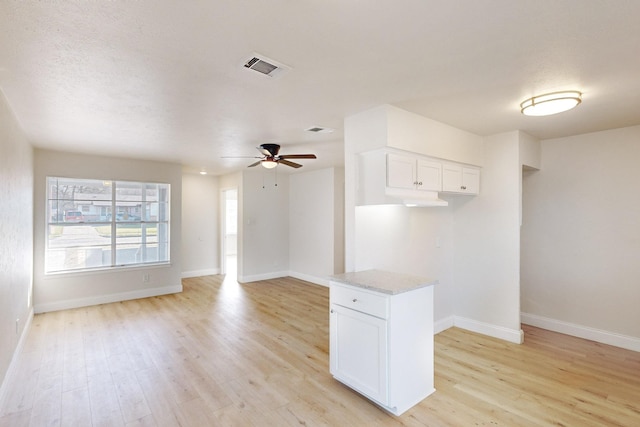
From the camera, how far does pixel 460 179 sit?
374 cm

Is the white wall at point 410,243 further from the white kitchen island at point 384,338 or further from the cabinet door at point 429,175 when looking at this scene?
the white kitchen island at point 384,338

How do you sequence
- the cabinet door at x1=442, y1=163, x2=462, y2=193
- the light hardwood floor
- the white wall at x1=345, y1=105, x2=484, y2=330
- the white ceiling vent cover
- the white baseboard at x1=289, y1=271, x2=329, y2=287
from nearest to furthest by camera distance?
the white ceiling vent cover, the light hardwood floor, the white wall at x1=345, y1=105, x2=484, y2=330, the cabinet door at x1=442, y1=163, x2=462, y2=193, the white baseboard at x1=289, y1=271, x2=329, y2=287

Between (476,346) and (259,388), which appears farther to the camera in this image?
(476,346)

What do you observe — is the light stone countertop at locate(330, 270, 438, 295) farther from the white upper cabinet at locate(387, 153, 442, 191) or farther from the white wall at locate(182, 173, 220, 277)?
the white wall at locate(182, 173, 220, 277)

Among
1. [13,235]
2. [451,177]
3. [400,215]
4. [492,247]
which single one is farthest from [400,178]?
[13,235]

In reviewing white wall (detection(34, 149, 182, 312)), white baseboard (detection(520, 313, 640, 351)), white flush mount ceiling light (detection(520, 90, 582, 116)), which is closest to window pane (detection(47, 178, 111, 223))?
white wall (detection(34, 149, 182, 312))

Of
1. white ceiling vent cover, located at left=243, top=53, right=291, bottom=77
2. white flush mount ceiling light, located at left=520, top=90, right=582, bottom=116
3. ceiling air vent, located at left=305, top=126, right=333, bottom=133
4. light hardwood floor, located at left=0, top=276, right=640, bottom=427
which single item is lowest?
light hardwood floor, located at left=0, top=276, right=640, bottom=427

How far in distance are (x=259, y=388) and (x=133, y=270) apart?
13.5 feet

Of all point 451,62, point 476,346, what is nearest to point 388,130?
point 451,62

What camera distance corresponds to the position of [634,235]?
3.57 metres

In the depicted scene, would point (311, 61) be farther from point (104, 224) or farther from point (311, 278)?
point (311, 278)

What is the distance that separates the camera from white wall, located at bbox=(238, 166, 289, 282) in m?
6.93

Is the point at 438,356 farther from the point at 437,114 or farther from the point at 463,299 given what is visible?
the point at 437,114

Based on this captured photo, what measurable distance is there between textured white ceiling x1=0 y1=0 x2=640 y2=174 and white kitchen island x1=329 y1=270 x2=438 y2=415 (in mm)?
1616
